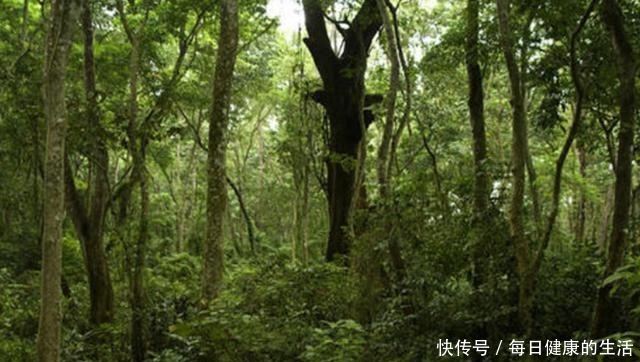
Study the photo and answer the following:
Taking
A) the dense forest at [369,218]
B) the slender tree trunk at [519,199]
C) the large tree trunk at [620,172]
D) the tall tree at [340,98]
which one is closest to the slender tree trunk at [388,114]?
the dense forest at [369,218]

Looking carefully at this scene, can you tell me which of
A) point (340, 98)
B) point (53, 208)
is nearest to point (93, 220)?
point (53, 208)

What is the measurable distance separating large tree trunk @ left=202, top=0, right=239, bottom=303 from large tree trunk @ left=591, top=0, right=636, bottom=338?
4509 mm

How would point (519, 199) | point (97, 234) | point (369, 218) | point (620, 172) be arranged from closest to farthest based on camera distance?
point (620, 172) < point (519, 199) < point (369, 218) < point (97, 234)

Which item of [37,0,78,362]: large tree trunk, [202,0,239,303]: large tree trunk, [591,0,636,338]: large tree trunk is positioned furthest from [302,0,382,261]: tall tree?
[591,0,636,338]: large tree trunk

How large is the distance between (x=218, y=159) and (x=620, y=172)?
4.83 metres

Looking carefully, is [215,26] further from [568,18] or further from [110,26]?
[568,18]

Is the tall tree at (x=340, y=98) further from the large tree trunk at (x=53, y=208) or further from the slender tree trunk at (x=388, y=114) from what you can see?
the large tree trunk at (x=53, y=208)

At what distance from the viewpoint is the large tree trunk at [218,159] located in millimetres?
8109

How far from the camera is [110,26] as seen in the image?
15.0 metres

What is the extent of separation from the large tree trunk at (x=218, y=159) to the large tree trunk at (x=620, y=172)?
451 cm

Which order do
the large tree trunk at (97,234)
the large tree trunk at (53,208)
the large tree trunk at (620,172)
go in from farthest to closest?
1. the large tree trunk at (97,234)
2. the large tree trunk at (53,208)
3. the large tree trunk at (620,172)

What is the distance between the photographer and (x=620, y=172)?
550 centimetres

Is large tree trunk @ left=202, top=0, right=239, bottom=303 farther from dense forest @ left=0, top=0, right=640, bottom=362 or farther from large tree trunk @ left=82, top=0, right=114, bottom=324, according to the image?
large tree trunk @ left=82, top=0, right=114, bottom=324

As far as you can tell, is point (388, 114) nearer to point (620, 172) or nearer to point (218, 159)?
point (218, 159)
